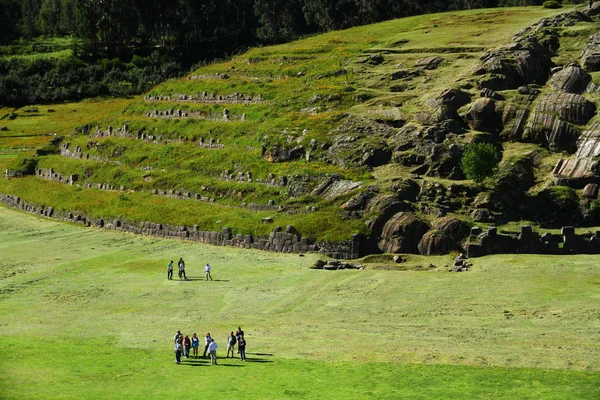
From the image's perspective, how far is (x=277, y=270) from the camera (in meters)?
89.9

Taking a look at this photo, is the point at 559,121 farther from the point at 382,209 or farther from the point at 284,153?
the point at 284,153

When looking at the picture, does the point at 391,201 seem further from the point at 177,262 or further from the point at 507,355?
the point at 507,355

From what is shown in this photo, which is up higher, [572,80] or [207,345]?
[572,80]

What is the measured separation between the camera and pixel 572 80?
115938mm

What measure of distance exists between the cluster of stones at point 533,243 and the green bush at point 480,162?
382 inches

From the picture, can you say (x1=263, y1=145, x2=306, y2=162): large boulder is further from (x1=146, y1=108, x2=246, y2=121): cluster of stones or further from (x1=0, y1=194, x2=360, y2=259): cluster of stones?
(x1=146, y1=108, x2=246, y2=121): cluster of stones

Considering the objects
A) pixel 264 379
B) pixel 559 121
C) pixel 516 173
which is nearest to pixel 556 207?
pixel 516 173

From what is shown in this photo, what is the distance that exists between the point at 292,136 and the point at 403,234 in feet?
93.3

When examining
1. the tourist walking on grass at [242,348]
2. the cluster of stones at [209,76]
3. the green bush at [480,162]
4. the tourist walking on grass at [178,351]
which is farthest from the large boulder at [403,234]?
the cluster of stones at [209,76]

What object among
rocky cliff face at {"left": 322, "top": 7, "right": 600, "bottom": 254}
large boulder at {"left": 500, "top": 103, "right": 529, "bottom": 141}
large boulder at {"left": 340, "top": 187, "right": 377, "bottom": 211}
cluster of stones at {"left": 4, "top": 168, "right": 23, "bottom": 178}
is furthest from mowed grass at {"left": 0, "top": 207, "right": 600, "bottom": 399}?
cluster of stones at {"left": 4, "top": 168, "right": 23, "bottom": 178}

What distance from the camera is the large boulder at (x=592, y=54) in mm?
118488

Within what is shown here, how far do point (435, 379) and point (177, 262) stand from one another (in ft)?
147

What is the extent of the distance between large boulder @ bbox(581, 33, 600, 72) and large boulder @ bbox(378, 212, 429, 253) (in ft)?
129

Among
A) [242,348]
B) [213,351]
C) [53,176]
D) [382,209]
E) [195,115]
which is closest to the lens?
[213,351]
